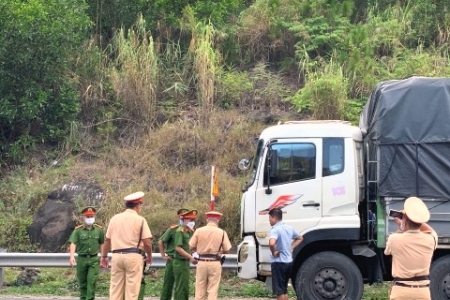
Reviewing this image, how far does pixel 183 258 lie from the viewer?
40.8 ft

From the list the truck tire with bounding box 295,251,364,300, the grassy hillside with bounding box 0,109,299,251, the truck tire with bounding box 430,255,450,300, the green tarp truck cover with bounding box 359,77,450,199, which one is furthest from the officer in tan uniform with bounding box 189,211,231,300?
the grassy hillside with bounding box 0,109,299,251

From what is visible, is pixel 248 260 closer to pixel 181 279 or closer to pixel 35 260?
pixel 181 279

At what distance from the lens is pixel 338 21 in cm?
2117

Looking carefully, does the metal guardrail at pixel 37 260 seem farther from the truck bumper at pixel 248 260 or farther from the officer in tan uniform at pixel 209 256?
the officer in tan uniform at pixel 209 256

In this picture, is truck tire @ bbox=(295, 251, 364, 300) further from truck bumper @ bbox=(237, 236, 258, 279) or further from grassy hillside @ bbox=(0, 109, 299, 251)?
grassy hillside @ bbox=(0, 109, 299, 251)

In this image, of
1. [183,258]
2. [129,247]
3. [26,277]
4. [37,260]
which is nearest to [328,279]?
[183,258]

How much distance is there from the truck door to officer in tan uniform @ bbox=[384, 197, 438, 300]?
369cm

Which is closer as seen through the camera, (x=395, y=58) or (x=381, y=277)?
(x=381, y=277)

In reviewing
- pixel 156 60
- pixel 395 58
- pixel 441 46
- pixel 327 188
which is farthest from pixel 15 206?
pixel 441 46

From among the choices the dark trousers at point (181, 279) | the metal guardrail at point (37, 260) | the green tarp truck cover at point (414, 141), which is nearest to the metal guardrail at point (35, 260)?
the metal guardrail at point (37, 260)

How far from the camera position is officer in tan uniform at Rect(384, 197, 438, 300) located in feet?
27.5

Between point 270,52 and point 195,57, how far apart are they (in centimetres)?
238

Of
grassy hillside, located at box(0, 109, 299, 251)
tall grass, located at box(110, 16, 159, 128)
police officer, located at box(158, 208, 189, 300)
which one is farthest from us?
tall grass, located at box(110, 16, 159, 128)

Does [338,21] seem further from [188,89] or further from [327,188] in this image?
[327,188]
